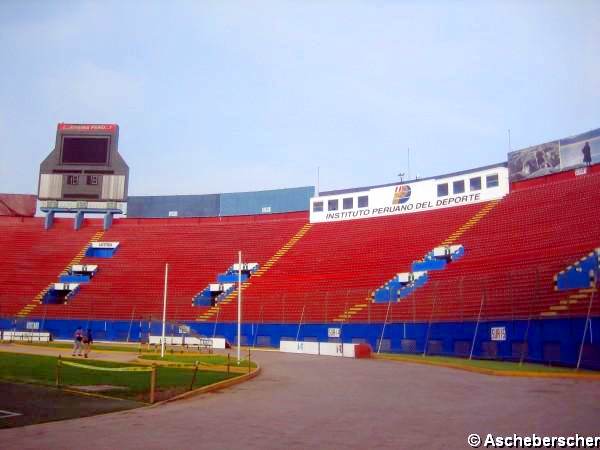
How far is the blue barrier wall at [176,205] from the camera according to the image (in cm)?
6988

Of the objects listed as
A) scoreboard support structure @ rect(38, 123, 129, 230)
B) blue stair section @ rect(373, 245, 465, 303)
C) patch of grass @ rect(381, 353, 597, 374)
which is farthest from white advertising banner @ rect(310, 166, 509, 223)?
patch of grass @ rect(381, 353, 597, 374)

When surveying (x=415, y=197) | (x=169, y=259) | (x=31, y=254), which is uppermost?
(x=415, y=197)

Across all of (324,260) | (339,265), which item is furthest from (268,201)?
(339,265)

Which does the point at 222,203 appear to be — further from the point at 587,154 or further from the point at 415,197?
the point at 587,154

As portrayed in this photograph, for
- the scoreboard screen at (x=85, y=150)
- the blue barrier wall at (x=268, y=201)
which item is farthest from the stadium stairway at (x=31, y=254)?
the blue barrier wall at (x=268, y=201)

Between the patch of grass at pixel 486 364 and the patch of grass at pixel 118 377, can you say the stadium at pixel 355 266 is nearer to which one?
the patch of grass at pixel 486 364

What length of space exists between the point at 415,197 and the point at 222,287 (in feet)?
61.2

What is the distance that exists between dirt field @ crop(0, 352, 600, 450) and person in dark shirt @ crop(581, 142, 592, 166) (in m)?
29.3

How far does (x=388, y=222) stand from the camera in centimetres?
4972

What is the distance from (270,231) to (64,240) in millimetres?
20397

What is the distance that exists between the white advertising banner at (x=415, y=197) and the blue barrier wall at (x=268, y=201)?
9691mm

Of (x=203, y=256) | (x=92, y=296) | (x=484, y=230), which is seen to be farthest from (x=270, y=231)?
(x=484, y=230)

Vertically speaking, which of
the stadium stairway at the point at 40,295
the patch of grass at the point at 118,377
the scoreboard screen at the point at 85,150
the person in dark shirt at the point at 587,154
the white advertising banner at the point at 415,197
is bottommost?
the patch of grass at the point at 118,377

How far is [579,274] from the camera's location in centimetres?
2664
